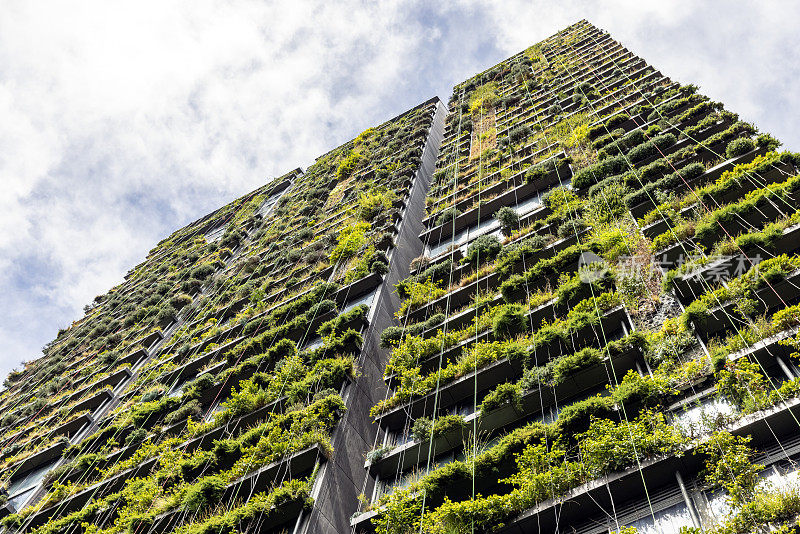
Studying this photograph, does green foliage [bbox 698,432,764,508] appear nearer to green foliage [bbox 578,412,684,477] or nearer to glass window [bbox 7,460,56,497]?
green foliage [bbox 578,412,684,477]

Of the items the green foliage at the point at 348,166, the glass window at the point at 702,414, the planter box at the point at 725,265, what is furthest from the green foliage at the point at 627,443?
the green foliage at the point at 348,166

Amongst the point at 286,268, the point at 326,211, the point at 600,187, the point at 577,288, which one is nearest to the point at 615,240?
the point at 577,288

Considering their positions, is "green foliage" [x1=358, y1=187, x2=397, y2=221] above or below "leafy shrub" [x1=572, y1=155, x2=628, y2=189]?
above

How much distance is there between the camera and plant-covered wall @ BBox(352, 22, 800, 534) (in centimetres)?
1145

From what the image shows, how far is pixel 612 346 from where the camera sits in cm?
1475

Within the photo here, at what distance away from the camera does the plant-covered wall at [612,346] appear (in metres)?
11.5

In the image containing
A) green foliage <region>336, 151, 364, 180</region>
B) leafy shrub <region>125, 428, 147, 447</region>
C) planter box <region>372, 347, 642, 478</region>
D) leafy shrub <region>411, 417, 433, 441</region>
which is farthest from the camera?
green foliage <region>336, 151, 364, 180</region>

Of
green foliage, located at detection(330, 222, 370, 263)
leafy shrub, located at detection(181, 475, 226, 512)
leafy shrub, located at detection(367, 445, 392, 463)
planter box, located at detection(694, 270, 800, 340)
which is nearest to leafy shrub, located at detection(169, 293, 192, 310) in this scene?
green foliage, located at detection(330, 222, 370, 263)

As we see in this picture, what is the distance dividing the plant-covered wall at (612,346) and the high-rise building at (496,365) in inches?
2.6

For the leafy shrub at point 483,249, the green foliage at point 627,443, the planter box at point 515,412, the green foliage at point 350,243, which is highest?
the green foliage at point 350,243

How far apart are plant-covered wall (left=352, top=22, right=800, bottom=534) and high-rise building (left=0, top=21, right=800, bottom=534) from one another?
65 mm

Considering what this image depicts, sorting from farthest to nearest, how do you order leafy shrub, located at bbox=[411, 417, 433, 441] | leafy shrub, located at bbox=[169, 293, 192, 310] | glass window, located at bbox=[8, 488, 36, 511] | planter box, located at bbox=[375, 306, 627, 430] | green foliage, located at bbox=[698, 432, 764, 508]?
leafy shrub, located at bbox=[169, 293, 192, 310] < glass window, located at bbox=[8, 488, 36, 511] < leafy shrub, located at bbox=[411, 417, 433, 441] < planter box, located at bbox=[375, 306, 627, 430] < green foliage, located at bbox=[698, 432, 764, 508]

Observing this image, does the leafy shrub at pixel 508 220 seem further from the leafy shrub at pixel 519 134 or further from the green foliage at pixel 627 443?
the green foliage at pixel 627 443

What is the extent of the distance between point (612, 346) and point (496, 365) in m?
3.83
